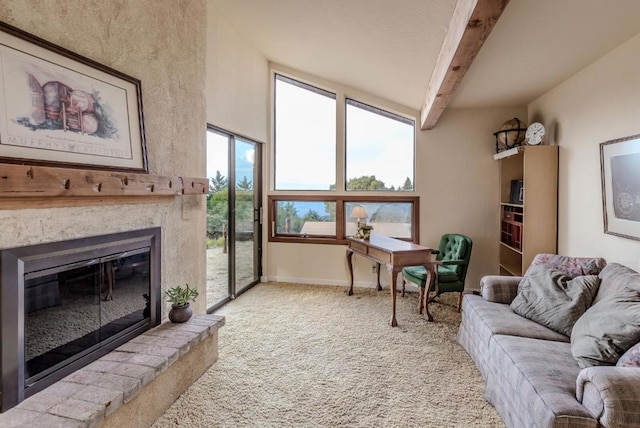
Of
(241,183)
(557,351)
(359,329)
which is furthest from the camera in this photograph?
(241,183)

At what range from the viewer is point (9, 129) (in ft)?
5.16

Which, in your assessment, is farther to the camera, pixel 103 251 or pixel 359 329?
pixel 359 329

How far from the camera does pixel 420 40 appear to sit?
108 inches

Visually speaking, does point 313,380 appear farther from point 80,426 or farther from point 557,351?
point 557,351

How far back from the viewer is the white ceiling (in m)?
2.23

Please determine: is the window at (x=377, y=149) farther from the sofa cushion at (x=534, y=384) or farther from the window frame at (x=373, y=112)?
the sofa cushion at (x=534, y=384)

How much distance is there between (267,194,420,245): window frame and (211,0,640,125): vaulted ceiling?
4.43ft

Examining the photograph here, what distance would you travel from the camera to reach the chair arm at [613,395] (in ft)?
4.57

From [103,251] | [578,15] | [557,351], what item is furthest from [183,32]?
[557,351]

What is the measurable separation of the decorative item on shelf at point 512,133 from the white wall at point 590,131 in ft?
0.92

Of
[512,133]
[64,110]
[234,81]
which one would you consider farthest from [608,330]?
[234,81]

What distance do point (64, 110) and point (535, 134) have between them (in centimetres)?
437

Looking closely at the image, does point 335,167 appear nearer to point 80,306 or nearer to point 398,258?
point 398,258

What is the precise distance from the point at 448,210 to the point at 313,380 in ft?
10.4
